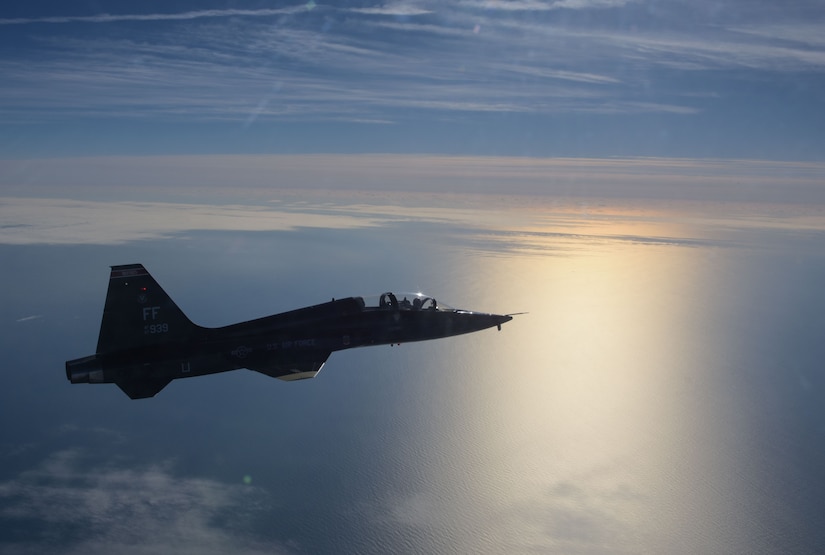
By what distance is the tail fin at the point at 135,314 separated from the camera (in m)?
26.8

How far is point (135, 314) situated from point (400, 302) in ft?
48.2

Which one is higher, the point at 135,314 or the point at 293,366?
the point at 135,314

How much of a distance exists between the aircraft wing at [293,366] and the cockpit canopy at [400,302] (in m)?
4.25

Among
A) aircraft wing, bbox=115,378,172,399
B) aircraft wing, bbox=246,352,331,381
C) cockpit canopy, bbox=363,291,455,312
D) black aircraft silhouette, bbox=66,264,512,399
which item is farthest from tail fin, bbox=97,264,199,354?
cockpit canopy, bbox=363,291,455,312

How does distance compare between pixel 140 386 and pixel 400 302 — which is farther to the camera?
pixel 400 302

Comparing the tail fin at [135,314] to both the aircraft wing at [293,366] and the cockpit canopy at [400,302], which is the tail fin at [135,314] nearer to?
the aircraft wing at [293,366]

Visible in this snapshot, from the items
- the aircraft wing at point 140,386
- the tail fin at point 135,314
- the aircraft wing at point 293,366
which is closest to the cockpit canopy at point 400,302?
the aircraft wing at point 293,366

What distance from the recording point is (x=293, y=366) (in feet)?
96.6

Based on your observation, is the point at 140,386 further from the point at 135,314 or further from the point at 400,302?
the point at 400,302

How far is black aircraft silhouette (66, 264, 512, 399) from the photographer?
88.4 ft

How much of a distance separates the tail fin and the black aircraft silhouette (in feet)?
0.15

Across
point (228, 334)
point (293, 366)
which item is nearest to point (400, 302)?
point (293, 366)

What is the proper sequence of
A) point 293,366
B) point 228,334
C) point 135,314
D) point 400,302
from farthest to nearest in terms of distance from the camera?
1. point 400,302
2. point 293,366
3. point 228,334
4. point 135,314

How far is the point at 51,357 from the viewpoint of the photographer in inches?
5659
